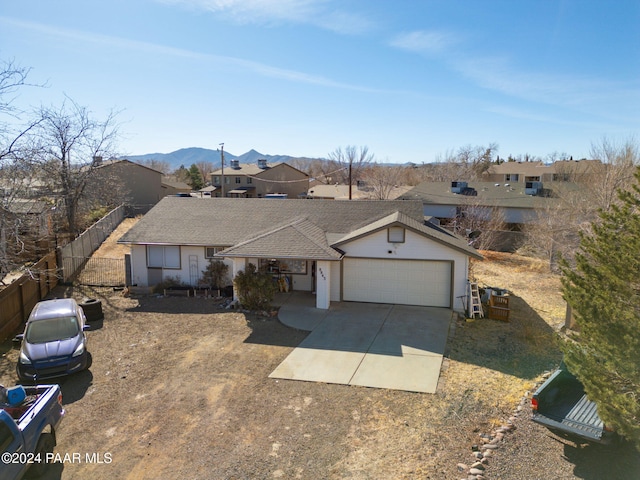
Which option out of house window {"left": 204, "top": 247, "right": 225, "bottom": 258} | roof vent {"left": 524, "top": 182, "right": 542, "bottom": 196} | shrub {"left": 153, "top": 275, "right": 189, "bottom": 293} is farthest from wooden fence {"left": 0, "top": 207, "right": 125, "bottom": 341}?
roof vent {"left": 524, "top": 182, "right": 542, "bottom": 196}

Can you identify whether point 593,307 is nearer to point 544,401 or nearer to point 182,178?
point 544,401

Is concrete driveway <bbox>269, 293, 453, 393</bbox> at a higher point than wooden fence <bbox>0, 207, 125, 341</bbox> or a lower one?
lower

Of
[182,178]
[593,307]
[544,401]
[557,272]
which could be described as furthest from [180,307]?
[182,178]

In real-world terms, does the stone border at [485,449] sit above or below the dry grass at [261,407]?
above

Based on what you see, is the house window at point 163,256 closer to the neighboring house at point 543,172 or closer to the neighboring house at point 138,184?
the neighboring house at point 138,184

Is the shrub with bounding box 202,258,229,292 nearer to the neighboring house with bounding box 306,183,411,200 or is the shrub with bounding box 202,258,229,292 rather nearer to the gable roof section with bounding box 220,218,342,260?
A: the gable roof section with bounding box 220,218,342,260

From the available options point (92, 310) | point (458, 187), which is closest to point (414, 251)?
point (92, 310)

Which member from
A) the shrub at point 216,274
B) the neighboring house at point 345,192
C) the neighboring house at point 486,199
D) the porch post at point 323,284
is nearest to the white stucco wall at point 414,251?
the porch post at point 323,284
